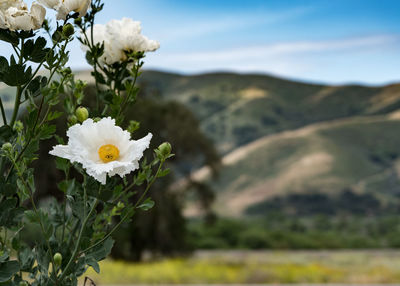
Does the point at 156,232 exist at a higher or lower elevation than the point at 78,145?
lower

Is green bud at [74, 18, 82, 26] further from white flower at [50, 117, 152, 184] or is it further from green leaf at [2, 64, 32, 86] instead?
white flower at [50, 117, 152, 184]

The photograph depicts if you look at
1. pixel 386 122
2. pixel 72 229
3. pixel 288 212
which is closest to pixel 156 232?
pixel 72 229

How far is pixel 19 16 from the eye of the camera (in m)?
1.06

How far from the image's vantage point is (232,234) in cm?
1305

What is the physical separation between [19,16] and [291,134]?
113 ft

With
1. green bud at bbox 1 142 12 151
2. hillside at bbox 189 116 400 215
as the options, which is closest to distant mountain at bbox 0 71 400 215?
hillside at bbox 189 116 400 215

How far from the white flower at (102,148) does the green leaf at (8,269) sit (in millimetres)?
250

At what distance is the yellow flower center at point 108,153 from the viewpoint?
38.3 inches

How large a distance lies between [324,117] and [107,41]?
39.6 m

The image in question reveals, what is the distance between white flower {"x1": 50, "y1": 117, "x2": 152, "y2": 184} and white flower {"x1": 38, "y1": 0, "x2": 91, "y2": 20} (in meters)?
0.27

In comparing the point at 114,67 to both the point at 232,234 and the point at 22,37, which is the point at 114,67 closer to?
the point at 22,37

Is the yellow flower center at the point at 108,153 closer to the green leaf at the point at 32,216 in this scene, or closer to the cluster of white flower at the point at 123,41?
the green leaf at the point at 32,216

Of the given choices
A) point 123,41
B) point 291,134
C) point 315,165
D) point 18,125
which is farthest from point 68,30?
point 291,134

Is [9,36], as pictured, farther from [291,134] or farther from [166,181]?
[291,134]
